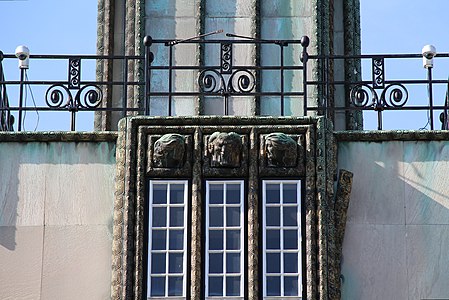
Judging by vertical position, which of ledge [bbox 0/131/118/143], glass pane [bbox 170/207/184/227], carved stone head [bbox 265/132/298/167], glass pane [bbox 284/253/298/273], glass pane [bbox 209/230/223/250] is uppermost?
ledge [bbox 0/131/118/143]

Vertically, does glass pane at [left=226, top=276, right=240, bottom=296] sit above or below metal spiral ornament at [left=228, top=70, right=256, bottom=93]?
below

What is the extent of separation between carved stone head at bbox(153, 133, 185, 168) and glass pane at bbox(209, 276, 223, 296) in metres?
1.90

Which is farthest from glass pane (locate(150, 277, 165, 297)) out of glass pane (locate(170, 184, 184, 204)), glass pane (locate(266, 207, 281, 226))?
glass pane (locate(266, 207, 281, 226))

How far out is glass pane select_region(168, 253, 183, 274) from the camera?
30922 mm

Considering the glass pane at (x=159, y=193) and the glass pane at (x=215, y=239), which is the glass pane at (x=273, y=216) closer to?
the glass pane at (x=215, y=239)

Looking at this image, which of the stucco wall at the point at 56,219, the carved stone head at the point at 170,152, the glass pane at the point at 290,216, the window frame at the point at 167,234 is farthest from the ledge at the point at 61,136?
the glass pane at the point at 290,216

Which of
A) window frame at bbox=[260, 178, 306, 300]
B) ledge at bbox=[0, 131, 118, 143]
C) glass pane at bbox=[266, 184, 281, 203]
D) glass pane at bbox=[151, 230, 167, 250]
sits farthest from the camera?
ledge at bbox=[0, 131, 118, 143]

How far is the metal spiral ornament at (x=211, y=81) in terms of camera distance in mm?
32500

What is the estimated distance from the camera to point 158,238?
31.1 meters

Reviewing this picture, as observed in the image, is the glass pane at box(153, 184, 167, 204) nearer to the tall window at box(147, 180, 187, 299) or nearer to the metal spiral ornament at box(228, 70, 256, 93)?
the tall window at box(147, 180, 187, 299)

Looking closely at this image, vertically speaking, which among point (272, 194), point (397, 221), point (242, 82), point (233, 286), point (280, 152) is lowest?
point (233, 286)

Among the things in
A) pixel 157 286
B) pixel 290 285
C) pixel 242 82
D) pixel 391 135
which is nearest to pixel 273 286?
pixel 290 285

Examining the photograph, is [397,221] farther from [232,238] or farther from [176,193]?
[176,193]

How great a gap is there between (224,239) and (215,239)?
0.46 ft
